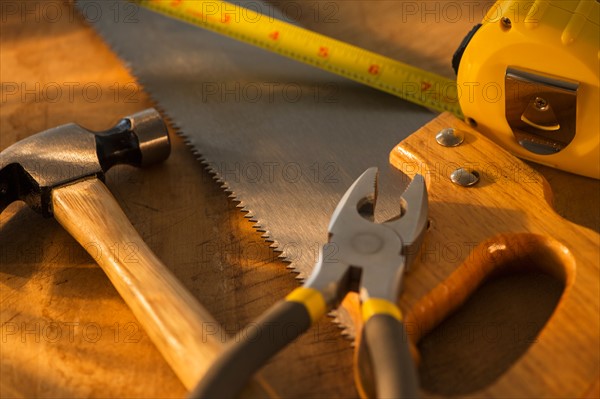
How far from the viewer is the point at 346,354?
134cm

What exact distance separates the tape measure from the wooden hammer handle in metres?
0.64

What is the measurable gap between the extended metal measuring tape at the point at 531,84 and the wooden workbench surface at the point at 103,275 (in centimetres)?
11

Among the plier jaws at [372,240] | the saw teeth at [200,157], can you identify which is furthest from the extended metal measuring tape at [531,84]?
the saw teeth at [200,157]

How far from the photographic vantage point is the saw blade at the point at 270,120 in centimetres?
156

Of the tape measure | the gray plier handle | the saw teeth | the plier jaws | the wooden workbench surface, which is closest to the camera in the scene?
the gray plier handle

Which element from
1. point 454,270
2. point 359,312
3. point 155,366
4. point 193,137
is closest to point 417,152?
point 454,270

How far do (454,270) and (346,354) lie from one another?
0.78ft

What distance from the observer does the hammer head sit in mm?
1509

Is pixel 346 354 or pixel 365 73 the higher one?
pixel 365 73

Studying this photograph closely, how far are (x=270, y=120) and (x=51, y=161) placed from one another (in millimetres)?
512

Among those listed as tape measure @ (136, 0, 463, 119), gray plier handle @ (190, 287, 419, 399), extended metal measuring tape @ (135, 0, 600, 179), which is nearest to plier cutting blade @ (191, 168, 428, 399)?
gray plier handle @ (190, 287, 419, 399)

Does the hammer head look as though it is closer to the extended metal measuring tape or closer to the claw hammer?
the claw hammer

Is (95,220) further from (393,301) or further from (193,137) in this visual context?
(393,301)

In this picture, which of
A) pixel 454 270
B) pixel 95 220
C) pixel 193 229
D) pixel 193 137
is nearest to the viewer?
pixel 454 270
